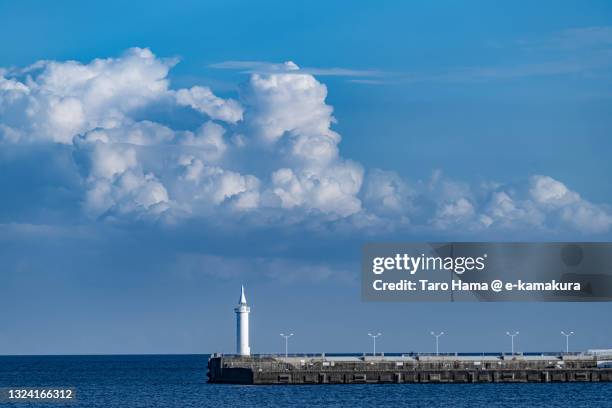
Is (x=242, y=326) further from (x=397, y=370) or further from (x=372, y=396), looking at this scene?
(x=372, y=396)

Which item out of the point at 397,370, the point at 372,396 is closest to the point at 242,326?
the point at 397,370

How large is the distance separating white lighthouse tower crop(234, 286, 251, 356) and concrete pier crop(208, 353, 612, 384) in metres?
2.08

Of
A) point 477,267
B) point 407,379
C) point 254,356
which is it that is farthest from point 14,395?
point 477,267

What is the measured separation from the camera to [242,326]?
17712cm

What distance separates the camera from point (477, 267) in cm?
12662

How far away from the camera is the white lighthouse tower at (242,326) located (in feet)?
577

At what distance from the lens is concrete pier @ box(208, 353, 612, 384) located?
166000 mm

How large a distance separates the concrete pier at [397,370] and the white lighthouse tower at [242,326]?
81.8 inches

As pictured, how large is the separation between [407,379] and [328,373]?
35.9ft

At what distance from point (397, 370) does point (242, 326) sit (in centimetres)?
2412

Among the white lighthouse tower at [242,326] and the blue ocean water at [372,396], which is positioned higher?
the white lighthouse tower at [242,326]

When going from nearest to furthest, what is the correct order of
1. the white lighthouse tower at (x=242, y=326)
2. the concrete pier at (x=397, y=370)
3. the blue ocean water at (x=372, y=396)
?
the blue ocean water at (x=372, y=396), the concrete pier at (x=397, y=370), the white lighthouse tower at (x=242, y=326)

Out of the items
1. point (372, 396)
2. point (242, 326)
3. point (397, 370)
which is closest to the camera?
point (372, 396)

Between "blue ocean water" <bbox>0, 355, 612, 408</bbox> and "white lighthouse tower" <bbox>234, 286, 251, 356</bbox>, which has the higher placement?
"white lighthouse tower" <bbox>234, 286, 251, 356</bbox>
